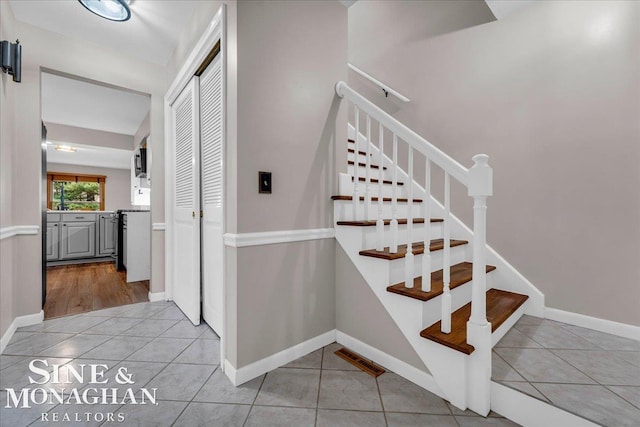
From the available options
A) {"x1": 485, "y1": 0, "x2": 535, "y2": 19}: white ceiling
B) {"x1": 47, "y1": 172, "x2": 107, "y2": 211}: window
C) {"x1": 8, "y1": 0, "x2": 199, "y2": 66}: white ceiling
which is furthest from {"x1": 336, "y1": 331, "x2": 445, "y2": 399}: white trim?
{"x1": 47, "y1": 172, "x2": 107, "y2": 211}: window

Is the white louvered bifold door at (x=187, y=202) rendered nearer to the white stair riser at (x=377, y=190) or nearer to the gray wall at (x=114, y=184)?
the white stair riser at (x=377, y=190)

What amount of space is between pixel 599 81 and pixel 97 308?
4199 millimetres

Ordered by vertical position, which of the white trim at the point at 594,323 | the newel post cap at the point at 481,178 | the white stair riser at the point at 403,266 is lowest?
the white trim at the point at 594,323

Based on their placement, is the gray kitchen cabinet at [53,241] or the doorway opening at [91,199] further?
the gray kitchen cabinet at [53,241]

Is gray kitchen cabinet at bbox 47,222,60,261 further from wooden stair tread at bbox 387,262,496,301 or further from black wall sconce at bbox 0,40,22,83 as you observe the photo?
wooden stair tread at bbox 387,262,496,301

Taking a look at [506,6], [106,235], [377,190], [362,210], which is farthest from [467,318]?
[106,235]

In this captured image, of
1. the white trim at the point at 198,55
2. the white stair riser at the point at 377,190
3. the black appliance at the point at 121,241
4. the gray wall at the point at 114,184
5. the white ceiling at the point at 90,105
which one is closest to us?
the white trim at the point at 198,55

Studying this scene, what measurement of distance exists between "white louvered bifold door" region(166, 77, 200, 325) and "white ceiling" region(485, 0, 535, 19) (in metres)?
2.28

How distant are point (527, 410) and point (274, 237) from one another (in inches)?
53.6

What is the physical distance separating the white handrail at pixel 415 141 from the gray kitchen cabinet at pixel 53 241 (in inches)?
218

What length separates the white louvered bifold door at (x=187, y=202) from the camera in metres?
2.17

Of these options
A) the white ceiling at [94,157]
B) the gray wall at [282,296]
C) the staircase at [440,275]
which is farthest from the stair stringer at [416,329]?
the white ceiling at [94,157]

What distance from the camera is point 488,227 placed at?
81.7 inches

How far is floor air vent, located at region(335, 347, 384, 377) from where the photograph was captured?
1.47m
